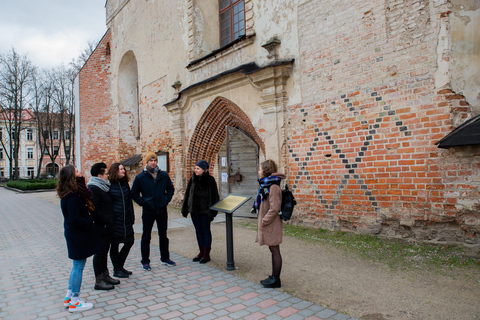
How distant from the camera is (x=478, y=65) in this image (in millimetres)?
5234

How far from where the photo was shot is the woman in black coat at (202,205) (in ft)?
17.3

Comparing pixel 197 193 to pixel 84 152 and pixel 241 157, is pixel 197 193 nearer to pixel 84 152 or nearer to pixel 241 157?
pixel 241 157

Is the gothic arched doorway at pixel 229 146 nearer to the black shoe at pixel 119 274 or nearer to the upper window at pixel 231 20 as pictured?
the upper window at pixel 231 20

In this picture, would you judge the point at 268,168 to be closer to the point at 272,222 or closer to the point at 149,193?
the point at 272,222

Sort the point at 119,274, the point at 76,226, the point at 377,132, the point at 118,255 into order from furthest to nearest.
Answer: the point at 377,132 < the point at 118,255 < the point at 119,274 < the point at 76,226

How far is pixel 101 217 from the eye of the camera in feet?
13.8

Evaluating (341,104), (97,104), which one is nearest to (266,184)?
(341,104)

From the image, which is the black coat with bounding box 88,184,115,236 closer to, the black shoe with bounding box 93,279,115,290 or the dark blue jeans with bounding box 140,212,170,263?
the black shoe with bounding box 93,279,115,290

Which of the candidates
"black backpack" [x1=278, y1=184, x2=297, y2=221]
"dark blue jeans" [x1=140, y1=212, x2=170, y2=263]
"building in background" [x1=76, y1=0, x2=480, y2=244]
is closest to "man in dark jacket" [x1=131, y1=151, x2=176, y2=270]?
"dark blue jeans" [x1=140, y1=212, x2=170, y2=263]

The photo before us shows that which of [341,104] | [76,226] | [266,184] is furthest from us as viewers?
[341,104]

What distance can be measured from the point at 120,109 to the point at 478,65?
15.1m

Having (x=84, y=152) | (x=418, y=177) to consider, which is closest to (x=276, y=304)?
(x=418, y=177)

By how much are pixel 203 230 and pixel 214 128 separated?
19.7 feet

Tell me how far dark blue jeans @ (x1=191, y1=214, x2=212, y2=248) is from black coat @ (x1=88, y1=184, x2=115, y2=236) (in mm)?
1398
